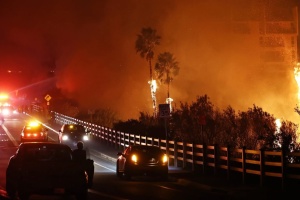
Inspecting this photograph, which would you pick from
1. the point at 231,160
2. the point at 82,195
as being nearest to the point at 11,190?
the point at 82,195

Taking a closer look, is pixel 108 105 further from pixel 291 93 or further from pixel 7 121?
pixel 291 93

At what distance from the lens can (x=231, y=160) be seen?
89.8ft

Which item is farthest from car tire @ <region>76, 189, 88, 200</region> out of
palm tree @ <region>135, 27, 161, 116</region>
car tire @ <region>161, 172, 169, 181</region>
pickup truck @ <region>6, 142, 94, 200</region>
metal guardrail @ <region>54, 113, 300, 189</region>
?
palm tree @ <region>135, 27, 161, 116</region>

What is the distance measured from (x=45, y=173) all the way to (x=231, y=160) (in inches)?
485

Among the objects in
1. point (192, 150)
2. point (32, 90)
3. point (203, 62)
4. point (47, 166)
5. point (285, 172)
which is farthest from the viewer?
point (32, 90)

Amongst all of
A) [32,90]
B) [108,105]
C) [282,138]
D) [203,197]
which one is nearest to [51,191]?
[203,197]

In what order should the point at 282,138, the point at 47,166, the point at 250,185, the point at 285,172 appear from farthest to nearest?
the point at 282,138 → the point at 250,185 → the point at 285,172 → the point at 47,166

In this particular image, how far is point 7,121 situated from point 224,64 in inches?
2123

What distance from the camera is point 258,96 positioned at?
114 meters

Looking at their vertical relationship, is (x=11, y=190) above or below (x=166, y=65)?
below

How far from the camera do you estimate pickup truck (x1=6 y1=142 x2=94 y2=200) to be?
16.6 meters

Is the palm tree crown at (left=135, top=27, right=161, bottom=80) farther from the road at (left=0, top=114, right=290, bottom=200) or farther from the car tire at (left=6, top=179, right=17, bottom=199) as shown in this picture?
the car tire at (left=6, top=179, right=17, bottom=199)

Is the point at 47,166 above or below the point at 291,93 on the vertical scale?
below

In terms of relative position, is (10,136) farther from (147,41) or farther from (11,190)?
(11,190)
